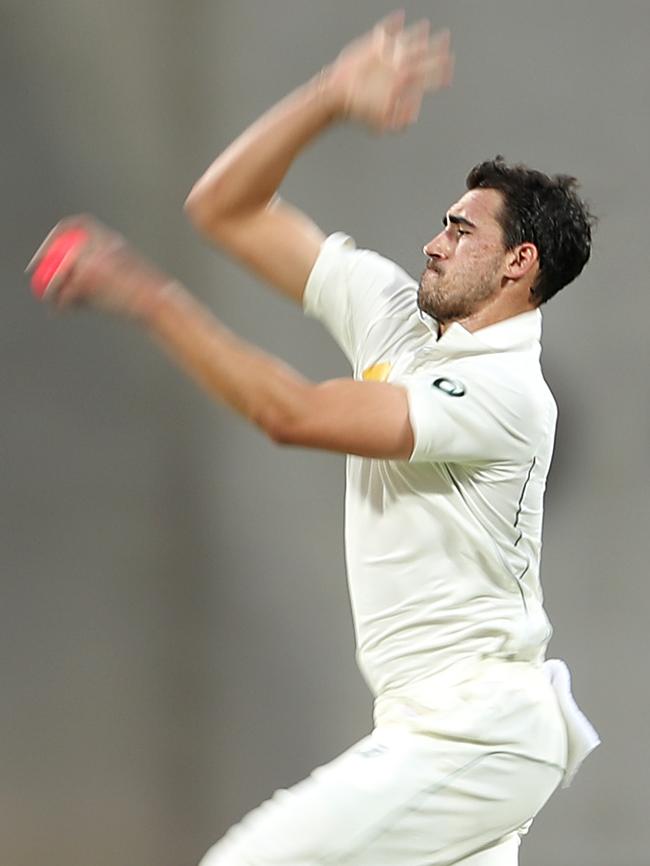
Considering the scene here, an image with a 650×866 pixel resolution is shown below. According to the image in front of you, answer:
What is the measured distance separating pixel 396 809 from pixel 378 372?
26.4 inches

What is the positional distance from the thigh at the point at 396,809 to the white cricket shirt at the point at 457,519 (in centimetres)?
14

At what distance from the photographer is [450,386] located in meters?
1.90

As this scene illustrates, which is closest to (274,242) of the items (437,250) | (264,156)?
(264,156)

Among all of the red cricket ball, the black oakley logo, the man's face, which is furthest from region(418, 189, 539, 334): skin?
the red cricket ball

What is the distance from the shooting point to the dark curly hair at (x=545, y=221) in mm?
2156

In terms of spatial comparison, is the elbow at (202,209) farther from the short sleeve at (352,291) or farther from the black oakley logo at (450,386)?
the black oakley logo at (450,386)

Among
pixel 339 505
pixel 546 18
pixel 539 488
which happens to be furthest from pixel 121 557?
pixel 546 18

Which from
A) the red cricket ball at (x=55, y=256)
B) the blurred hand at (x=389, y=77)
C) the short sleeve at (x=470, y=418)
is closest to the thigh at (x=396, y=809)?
the short sleeve at (x=470, y=418)

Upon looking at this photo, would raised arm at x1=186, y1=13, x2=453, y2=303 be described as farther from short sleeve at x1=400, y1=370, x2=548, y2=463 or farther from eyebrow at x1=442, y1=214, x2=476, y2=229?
short sleeve at x1=400, y1=370, x2=548, y2=463

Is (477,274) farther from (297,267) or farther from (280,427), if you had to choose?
(280,427)

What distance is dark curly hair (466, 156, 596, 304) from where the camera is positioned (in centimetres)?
216

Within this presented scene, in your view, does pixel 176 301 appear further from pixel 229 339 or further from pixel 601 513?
pixel 601 513

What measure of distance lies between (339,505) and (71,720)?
0.82 metres

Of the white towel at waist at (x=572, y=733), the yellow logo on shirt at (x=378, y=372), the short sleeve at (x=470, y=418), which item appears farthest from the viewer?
the yellow logo on shirt at (x=378, y=372)
